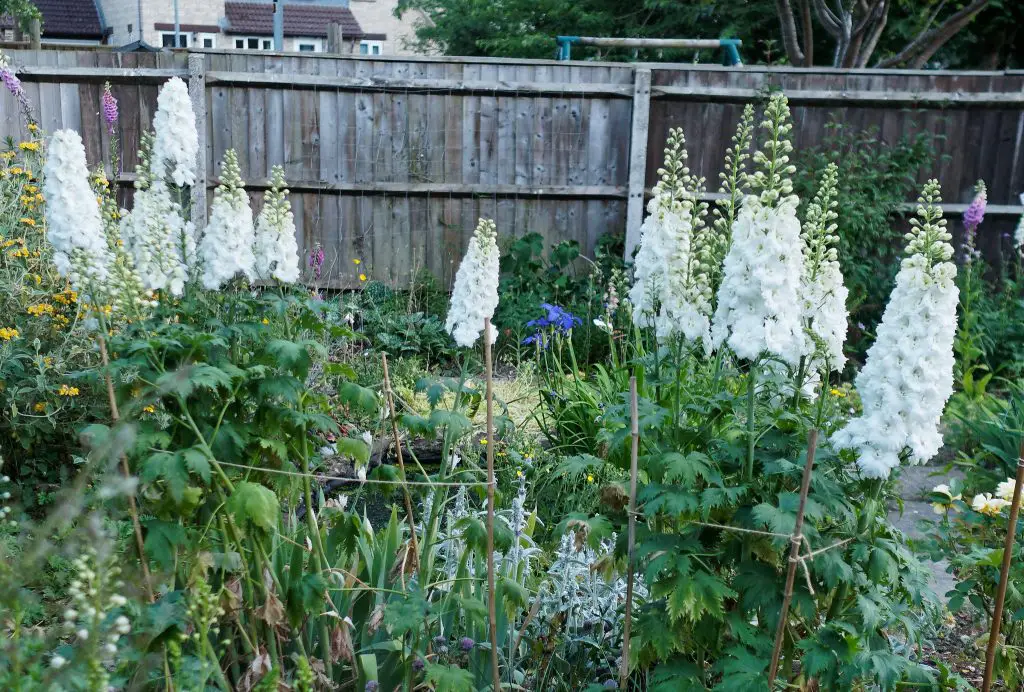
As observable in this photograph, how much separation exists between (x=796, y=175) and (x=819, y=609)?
6.11 metres

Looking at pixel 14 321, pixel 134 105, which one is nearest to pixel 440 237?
pixel 134 105

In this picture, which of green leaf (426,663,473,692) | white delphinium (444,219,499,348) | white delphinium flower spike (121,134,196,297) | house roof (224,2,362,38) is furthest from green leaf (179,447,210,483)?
house roof (224,2,362,38)

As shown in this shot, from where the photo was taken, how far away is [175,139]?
2648 millimetres

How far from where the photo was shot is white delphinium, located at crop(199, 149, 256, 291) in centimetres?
243

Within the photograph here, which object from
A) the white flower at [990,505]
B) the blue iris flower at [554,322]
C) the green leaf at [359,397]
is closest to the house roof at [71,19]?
the blue iris flower at [554,322]

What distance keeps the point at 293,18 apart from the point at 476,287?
31196 mm

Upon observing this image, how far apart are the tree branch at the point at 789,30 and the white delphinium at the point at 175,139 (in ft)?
36.0

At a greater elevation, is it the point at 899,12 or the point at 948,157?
the point at 899,12

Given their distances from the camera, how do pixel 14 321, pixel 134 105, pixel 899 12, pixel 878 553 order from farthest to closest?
pixel 899 12 < pixel 134 105 < pixel 14 321 < pixel 878 553

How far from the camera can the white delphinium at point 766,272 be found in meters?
2.14

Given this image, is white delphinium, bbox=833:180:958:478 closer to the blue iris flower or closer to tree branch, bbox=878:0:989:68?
the blue iris flower

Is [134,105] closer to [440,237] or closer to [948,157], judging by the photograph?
[440,237]

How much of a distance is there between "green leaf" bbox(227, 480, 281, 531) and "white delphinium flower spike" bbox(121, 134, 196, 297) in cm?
60

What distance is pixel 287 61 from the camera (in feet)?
25.7
